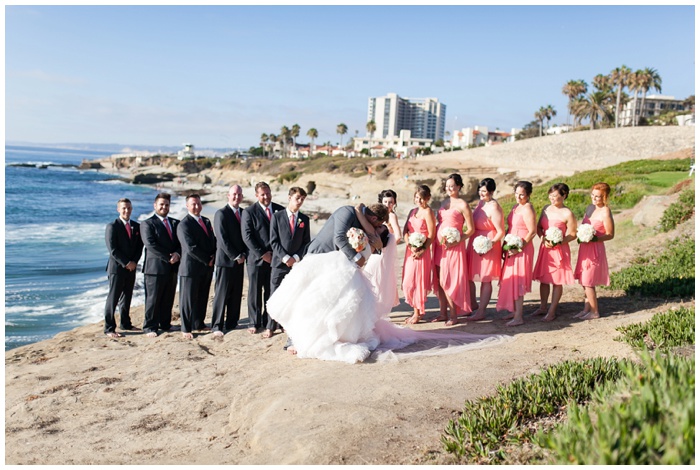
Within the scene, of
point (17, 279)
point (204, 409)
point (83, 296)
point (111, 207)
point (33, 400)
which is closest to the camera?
point (204, 409)

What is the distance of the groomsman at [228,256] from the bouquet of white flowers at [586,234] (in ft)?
16.1

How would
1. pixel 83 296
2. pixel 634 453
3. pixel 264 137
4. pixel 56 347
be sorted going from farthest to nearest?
1. pixel 264 137
2. pixel 83 296
3. pixel 56 347
4. pixel 634 453

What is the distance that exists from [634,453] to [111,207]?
5031 cm

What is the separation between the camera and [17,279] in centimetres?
1753

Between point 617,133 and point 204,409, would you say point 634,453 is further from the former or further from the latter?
point 617,133

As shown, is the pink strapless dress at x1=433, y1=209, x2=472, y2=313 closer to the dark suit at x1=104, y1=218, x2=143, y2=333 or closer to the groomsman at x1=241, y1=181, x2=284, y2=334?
the groomsman at x1=241, y1=181, x2=284, y2=334

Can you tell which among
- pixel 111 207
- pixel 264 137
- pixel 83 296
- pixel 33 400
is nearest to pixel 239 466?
pixel 33 400

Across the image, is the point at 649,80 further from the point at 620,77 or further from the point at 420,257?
the point at 420,257

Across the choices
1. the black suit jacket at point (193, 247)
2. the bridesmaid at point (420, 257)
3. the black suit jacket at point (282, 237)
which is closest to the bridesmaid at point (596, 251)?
the bridesmaid at point (420, 257)

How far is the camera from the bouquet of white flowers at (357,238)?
6977mm

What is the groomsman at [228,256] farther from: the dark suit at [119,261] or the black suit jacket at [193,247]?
the dark suit at [119,261]

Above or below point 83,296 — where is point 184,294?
above

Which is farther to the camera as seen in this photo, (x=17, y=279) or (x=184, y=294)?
(x=17, y=279)

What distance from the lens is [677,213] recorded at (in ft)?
47.5
